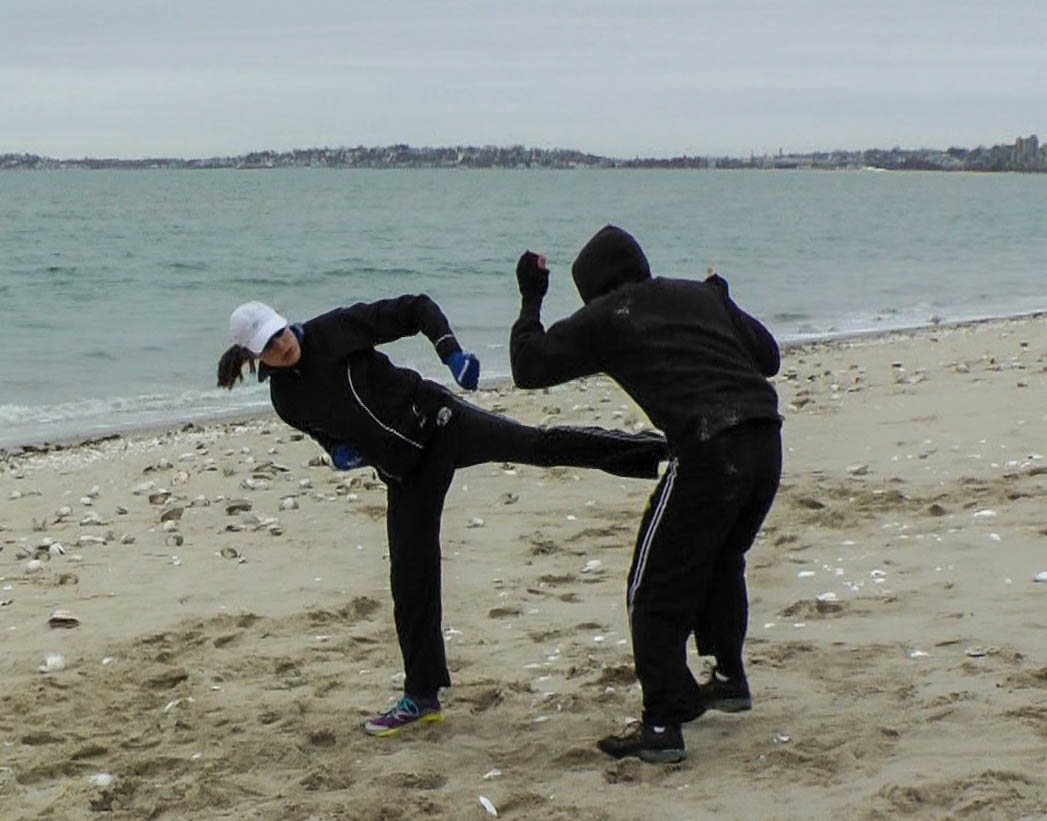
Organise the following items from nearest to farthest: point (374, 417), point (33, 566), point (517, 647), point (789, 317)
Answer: point (374, 417) < point (517, 647) < point (33, 566) < point (789, 317)

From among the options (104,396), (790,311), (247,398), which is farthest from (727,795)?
(790,311)

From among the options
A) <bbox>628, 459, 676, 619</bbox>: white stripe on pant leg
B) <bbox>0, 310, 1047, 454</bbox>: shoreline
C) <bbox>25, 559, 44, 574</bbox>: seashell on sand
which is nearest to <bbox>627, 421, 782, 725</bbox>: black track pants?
<bbox>628, 459, 676, 619</bbox>: white stripe on pant leg

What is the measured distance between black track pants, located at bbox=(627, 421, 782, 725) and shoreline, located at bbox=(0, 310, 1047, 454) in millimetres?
9679

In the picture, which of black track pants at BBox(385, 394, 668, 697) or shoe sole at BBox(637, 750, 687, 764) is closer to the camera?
Result: shoe sole at BBox(637, 750, 687, 764)

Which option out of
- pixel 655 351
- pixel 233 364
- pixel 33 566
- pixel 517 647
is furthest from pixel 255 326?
pixel 33 566

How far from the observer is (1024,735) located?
482 centimetres

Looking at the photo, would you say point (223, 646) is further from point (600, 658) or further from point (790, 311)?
point (790, 311)

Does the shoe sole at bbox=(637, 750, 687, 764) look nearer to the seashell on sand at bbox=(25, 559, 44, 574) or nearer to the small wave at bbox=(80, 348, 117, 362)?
the seashell on sand at bbox=(25, 559, 44, 574)

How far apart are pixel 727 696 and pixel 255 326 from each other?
214cm

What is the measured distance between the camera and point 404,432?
5.48 metres

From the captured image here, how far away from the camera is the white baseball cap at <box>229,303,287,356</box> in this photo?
533 cm

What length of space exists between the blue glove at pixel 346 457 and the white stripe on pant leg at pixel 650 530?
43.8 inches

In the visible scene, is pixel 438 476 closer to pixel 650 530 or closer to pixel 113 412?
pixel 650 530

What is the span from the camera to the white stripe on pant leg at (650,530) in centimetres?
493
